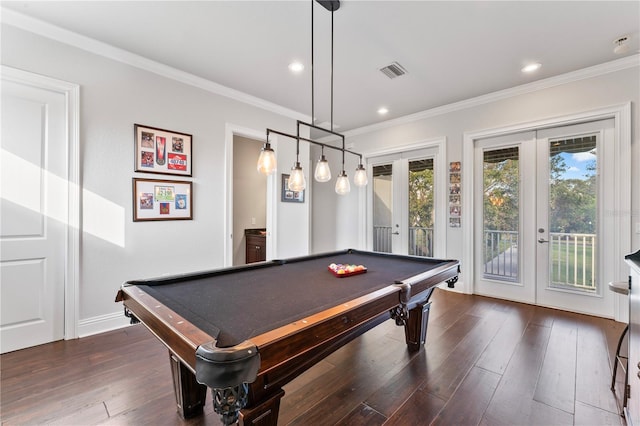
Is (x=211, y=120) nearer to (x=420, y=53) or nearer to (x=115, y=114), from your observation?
(x=115, y=114)

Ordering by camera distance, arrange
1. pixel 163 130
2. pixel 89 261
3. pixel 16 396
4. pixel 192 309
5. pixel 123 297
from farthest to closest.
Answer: pixel 163 130, pixel 89 261, pixel 16 396, pixel 123 297, pixel 192 309

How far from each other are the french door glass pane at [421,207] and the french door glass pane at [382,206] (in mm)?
399

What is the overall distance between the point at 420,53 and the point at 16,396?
4.19 m

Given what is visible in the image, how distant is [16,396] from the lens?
5.71ft

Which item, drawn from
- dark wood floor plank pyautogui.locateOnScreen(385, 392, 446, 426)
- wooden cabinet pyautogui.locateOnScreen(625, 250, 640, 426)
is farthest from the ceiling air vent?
dark wood floor plank pyautogui.locateOnScreen(385, 392, 446, 426)

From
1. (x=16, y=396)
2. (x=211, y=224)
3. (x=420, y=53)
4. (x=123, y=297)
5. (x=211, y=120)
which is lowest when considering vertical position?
(x=16, y=396)

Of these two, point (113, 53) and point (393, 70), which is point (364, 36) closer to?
point (393, 70)

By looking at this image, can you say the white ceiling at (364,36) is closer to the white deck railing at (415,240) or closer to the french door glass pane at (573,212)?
the french door glass pane at (573,212)

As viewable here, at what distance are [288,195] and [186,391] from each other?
316 centimetres

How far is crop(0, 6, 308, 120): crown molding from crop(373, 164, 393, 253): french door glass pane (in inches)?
95.2

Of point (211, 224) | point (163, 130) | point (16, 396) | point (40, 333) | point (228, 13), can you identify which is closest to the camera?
point (16, 396)

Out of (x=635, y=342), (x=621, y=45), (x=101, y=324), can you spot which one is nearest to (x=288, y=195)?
(x=101, y=324)

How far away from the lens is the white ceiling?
2.17 meters

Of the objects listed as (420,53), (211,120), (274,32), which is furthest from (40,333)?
(420,53)
